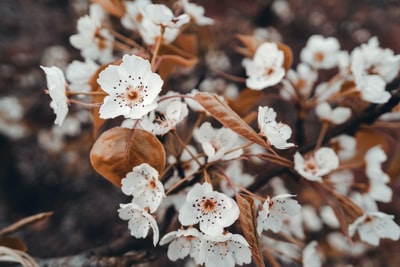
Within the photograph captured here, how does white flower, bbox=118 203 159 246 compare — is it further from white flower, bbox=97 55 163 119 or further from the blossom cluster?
white flower, bbox=97 55 163 119

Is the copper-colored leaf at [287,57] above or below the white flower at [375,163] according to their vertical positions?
above

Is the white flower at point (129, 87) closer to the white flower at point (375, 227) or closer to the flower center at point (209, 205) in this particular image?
the flower center at point (209, 205)

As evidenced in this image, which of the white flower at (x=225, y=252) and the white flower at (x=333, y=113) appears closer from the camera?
the white flower at (x=225, y=252)

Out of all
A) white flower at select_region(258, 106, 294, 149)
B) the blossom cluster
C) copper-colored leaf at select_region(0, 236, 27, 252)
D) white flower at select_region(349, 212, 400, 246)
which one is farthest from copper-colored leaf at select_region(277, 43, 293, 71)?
copper-colored leaf at select_region(0, 236, 27, 252)

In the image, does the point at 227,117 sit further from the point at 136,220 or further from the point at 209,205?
the point at 136,220

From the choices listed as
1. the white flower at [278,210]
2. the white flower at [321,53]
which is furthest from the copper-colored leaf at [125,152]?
the white flower at [321,53]

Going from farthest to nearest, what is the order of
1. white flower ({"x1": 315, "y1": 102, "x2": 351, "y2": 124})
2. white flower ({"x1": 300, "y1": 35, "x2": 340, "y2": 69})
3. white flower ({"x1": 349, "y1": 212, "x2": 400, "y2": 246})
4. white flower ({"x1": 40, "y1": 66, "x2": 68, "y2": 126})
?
white flower ({"x1": 300, "y1": 35, "x2": 340, "y2": 69}), white flower ({"x1": 315, "y1": 102, "x2": 351, "y2": 124}), white flower ({"x1": 349, "y1": 212, "x2": 400, "y2": 246}), white flower ({"x1": 40, "y1": 66, "x2": 68, "y2": 126})

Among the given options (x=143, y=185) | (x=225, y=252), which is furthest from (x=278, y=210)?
(x=143, y=185)
